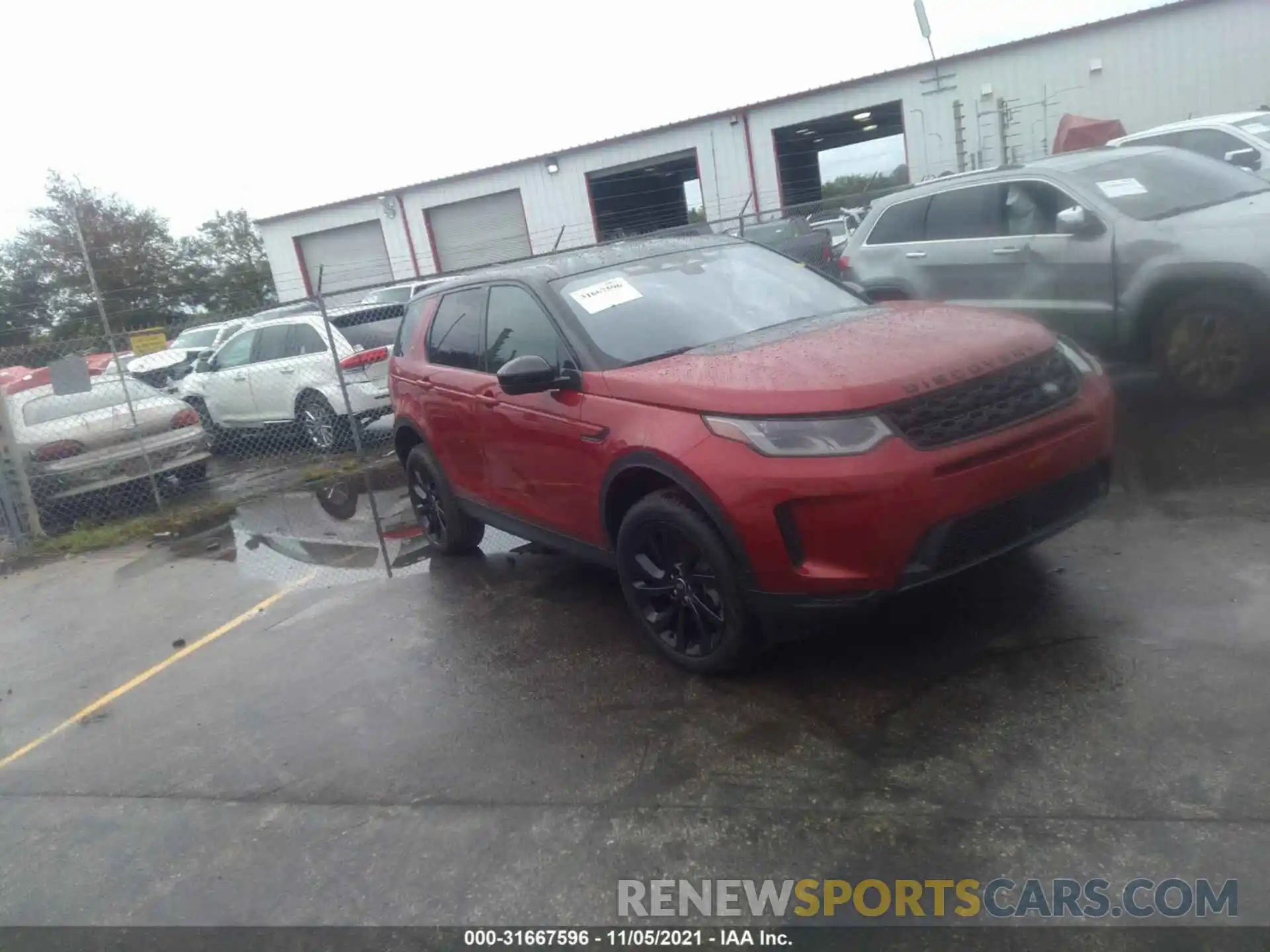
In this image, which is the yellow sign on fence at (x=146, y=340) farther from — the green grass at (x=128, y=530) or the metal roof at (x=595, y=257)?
the metal roof at (x=595, y=257)

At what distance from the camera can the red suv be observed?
12.1 ft

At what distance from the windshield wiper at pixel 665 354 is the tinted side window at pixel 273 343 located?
326 inches

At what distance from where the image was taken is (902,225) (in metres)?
8.55

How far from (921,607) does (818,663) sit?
655 millimetres

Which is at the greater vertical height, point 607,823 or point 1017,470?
point 1017,470

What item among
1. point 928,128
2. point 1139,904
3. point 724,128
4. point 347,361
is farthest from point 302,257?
point 1139,904

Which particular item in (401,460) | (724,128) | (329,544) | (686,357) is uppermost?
(724,128)

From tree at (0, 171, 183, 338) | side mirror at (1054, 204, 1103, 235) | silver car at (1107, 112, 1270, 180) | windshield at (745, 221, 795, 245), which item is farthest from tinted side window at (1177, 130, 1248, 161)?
tree at (0, 171, 183, 338)

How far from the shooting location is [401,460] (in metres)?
7.04

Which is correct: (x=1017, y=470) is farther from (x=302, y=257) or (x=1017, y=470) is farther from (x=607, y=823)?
(x=302, y=257)

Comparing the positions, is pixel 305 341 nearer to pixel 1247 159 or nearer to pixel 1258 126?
pixel 1247 159

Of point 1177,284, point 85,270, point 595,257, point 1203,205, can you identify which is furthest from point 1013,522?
point 85,270

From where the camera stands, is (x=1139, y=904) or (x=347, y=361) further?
(x=347, y=361)

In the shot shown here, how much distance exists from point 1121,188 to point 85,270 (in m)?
38.6
